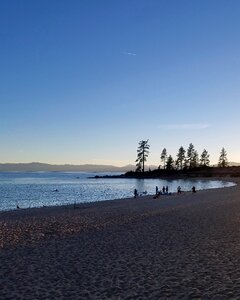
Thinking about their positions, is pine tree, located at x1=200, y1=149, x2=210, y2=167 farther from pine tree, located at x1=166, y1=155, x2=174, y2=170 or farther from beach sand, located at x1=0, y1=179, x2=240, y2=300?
beach sand, located at x1=0, y1=179, x2=240, y2=300

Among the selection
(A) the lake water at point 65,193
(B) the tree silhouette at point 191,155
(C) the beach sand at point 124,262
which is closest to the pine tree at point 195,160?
(B) the tree silhouette at point 191,155

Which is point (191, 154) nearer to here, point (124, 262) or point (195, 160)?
point (195, 160)

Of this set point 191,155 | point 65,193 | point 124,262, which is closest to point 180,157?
point 191,155

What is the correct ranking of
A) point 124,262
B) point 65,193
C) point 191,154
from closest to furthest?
point 124,262, point 65,193, point 191,154

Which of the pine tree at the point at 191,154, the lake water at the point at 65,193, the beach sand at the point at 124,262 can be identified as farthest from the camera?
the pine tree at the point at 191,154

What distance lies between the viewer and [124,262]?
579 inches

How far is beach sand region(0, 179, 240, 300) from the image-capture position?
36.4 feet

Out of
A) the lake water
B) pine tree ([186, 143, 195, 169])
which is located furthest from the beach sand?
pine tree ([186, 143, 195, 169])

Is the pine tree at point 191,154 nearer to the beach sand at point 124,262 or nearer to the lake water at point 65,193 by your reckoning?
the lake water at point 65,193

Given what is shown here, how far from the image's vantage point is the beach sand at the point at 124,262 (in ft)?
36.4

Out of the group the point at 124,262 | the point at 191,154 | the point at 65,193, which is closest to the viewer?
the point at 124,262

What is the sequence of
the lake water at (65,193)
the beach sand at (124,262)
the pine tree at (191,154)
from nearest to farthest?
1. the beach sand at (124,262)
2. the lake water at (65,193)
3. the pine tree at (191,154)

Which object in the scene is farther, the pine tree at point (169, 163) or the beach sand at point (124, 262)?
the pine tree at point (169, 163)

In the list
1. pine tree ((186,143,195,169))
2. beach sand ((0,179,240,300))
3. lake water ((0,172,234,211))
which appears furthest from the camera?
pine tree ((186,143,195,169))
